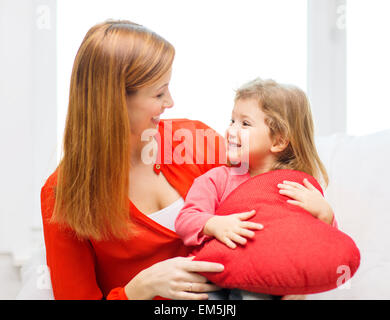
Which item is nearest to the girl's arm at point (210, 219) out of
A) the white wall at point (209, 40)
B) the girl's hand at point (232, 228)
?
the girl's hand at point (232, 228)

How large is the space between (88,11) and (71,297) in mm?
1196

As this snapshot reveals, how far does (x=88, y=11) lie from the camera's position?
154 centimetres

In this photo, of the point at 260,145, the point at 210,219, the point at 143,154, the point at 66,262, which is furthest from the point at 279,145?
the point at 66,262

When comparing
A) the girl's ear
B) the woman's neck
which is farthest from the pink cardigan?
the woman's neck

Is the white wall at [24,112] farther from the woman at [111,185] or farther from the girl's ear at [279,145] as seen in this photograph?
the girl's ear at [279,145]

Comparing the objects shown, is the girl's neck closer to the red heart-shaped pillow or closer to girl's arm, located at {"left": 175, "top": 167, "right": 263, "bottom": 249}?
girl's arm, located at {"left": 175, "top": 167, "right": 263, "bottom": 249}

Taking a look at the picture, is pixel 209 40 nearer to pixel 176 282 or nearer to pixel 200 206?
pixel 200 206

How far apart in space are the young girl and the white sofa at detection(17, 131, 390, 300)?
6.8 inches

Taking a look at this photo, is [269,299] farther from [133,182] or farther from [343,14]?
[343,14]

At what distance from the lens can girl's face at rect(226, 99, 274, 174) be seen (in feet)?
2.95

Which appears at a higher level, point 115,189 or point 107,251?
point 115,189

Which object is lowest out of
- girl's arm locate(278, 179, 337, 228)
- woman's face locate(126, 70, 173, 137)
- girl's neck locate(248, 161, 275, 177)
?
girl's arm locate(278, 179, 337, 228)

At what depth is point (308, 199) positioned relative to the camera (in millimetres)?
803

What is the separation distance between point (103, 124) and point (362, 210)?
0.77 meters
